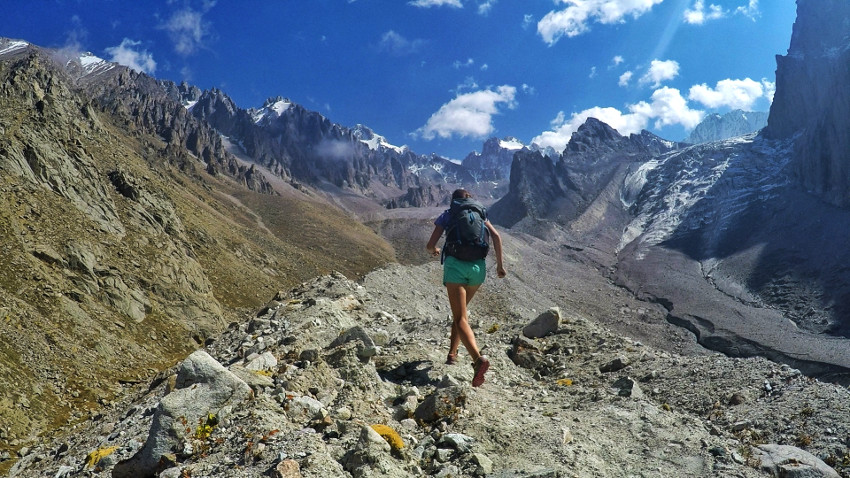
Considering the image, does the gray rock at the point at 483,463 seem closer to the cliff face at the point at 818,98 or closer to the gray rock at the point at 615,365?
the gray rock at the point at 615,365

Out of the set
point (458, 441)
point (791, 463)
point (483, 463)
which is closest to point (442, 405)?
point (458, 441)

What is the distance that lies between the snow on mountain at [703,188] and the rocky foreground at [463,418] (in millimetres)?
144480

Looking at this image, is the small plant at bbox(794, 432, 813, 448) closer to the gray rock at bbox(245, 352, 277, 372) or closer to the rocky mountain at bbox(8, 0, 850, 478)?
the rocky mountain at bbox(8, 0, 850, 478)

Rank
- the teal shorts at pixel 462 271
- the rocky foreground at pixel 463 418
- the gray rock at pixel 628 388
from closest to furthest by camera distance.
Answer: the rocky foreground at pixel 463 418 → the gray rock at pixel 628 388 → the teal shorts at pixel 462 271

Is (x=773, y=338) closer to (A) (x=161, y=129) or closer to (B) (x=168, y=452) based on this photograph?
(B) (x=168, y=452)

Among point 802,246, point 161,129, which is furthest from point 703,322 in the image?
point 161,129

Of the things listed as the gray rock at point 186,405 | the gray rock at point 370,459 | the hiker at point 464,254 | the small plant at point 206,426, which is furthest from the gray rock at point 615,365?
the small plant at point 206,426

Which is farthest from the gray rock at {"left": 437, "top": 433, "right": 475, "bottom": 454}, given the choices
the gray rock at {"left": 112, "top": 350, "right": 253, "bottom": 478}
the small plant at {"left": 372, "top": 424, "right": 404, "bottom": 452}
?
the gray rock at {"left": 112, "top": 350, "right": 253, "bottom": 478}

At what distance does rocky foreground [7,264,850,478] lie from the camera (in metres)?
4.38

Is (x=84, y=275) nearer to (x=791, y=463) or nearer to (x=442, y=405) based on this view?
(x=442, y=405)

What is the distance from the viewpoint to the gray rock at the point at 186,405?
4.54m

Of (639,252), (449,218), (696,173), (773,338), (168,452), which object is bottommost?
(773,338)

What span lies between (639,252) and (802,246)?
126 ft

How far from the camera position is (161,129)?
169125mm
